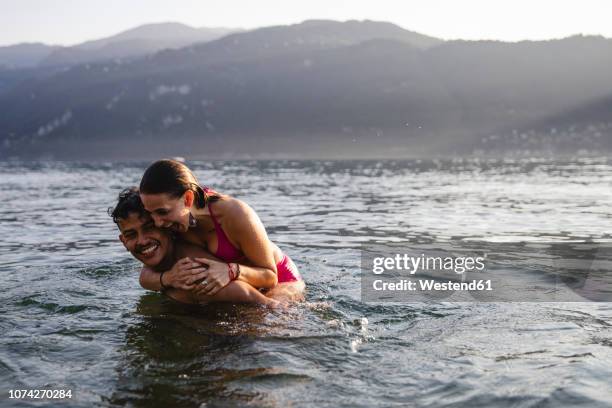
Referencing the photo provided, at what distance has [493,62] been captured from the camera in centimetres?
12706

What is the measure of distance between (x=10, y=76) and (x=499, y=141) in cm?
15321

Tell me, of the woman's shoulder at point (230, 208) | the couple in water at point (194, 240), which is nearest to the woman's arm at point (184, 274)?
the couple in water at point (194, 240)

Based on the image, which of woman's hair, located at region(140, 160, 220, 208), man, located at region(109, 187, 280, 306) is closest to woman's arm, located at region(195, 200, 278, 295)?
man, located at region(109, 187, 280, 306)

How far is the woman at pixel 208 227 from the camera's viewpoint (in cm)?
662

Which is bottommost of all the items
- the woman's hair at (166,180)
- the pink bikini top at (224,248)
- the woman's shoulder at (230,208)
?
the pink bikini top at (224,248)

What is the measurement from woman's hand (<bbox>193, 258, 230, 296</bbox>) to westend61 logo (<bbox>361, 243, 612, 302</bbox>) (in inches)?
88.5

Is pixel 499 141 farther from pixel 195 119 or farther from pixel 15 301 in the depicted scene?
pixel 15 301

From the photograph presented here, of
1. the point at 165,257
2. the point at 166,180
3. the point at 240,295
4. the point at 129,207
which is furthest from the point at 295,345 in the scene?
the point at 129,207

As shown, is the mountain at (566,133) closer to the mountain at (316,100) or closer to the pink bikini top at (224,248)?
the mountain at (316,100)

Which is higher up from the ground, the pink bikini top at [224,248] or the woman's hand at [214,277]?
the pink bikini top at [224,248]

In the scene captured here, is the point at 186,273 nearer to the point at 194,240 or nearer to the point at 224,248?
the point at 224,248

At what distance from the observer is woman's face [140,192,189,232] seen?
6613 mm

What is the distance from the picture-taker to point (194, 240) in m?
7.65

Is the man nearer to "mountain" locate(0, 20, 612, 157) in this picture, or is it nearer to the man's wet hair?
the man's wet hair
